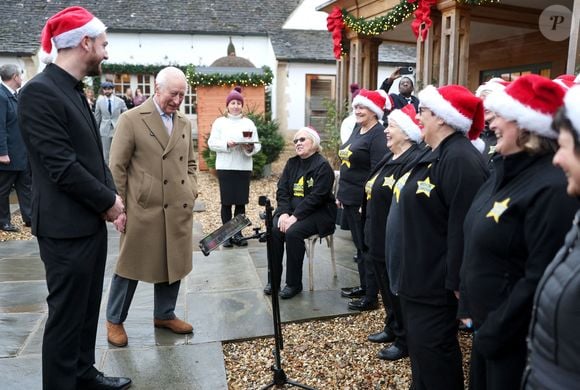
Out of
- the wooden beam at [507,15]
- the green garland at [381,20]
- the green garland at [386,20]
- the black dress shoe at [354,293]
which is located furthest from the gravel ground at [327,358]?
the wooden beam at [507,15]

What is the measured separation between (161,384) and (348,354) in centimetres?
139

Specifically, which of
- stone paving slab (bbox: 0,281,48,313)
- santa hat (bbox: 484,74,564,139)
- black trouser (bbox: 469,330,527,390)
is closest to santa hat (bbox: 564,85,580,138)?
santa hat (bbox: 484,74,564,139)

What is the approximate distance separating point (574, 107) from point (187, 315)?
367 cm

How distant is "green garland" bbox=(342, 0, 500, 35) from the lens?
7871 mm

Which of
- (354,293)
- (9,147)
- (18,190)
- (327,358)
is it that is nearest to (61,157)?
(327,358)

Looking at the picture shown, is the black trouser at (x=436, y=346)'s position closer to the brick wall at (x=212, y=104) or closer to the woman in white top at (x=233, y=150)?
the woman in white top at (x=233, y=150)

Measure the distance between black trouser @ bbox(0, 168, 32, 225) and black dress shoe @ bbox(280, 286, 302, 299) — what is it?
4594mm

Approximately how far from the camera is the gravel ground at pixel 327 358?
11.5 ft

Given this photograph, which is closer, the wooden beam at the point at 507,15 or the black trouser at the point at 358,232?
the black trouser at the point at 358,232

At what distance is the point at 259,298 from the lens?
16.1ft

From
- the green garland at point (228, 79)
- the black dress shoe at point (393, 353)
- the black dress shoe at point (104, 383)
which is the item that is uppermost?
the green garland at point (228, 79)

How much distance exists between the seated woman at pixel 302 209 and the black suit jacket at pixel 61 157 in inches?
91.5

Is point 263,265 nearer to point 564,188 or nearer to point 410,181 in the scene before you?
point 410,181

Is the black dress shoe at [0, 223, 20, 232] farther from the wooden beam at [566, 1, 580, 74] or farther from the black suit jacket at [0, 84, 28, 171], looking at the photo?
the wooden beam at [566, 1, 580, 74]
